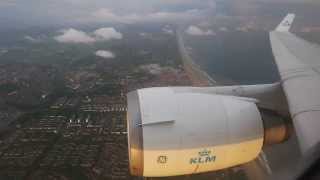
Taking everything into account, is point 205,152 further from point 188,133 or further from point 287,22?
point 287,22

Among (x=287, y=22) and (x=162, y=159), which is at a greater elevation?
(x=287, y=22)

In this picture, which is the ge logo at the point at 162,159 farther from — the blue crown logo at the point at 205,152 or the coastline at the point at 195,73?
the coastline at the point at 195,73

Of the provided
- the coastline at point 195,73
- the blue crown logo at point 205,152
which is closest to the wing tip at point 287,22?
the blue crown logo at point 205,152

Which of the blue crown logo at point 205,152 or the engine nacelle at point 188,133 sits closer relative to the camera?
the engine nacelle at point 188,133

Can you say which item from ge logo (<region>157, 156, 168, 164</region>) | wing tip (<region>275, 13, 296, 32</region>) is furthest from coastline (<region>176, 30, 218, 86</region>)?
ge logo (<region>157, 156, 168, 164</region>)

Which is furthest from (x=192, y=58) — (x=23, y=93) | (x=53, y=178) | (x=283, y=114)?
(x=283, y=114)

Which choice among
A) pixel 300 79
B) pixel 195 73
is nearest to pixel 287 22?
pixel 300 79
